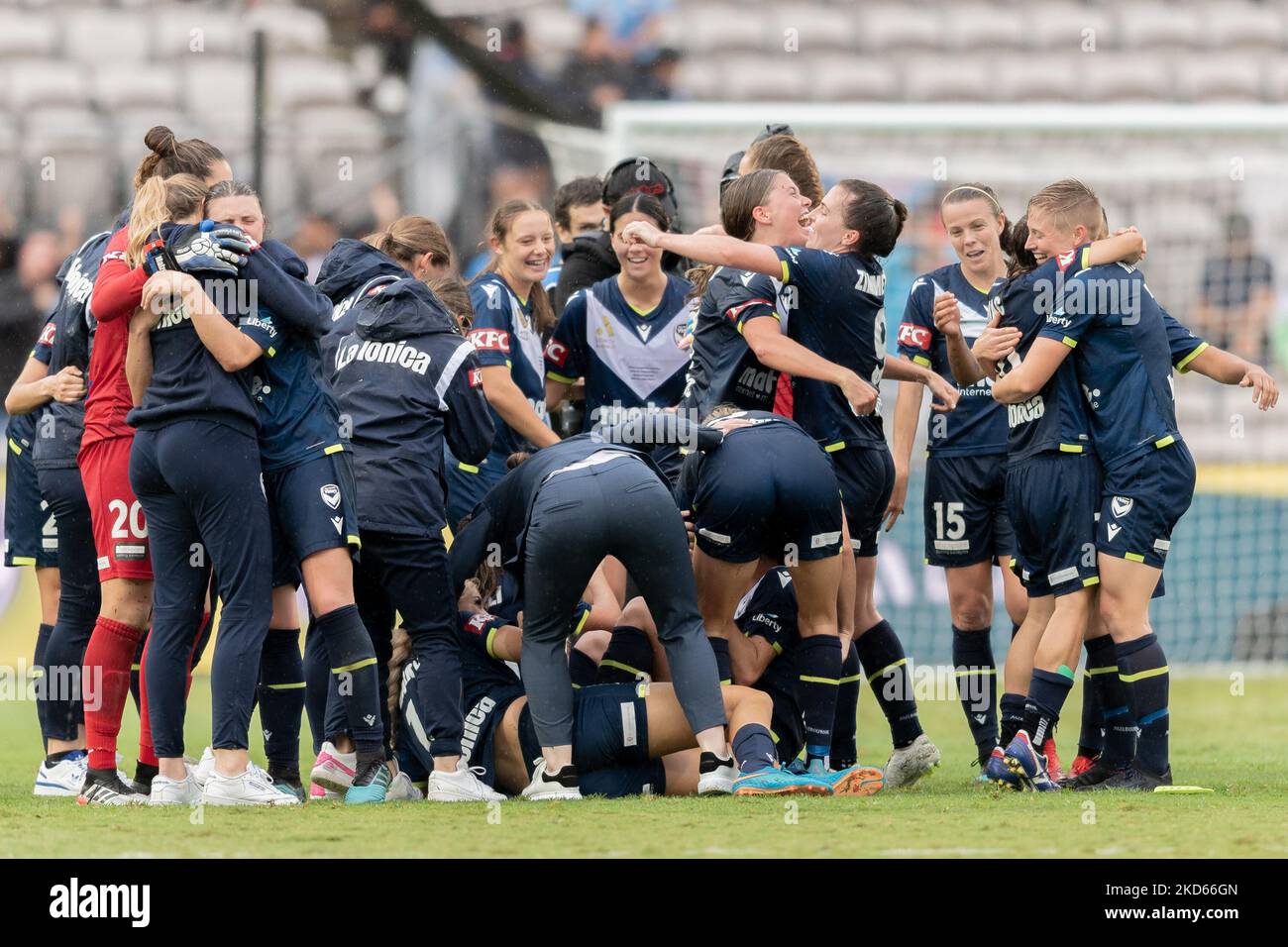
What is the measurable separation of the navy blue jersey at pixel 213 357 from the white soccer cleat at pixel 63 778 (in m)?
1.56

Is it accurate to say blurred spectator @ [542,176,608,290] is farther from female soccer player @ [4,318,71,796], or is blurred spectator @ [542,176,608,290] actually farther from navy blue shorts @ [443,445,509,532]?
female soccer player @ [4,318,71,796]

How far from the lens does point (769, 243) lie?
6.24 metres

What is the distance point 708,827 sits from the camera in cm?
459

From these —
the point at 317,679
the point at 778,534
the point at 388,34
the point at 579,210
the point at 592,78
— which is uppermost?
the point at 388,34

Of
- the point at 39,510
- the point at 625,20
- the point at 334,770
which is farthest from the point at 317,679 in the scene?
the point at 625,20

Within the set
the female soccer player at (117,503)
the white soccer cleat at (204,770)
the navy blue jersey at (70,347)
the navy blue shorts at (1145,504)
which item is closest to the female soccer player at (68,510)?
the navy blue jersey at (70,347)

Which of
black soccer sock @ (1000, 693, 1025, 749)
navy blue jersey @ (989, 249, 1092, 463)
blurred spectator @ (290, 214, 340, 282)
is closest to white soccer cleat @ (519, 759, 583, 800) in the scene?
black soccer sock @ (1000, 693, 1025, 749)

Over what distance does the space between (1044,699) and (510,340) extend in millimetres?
2676

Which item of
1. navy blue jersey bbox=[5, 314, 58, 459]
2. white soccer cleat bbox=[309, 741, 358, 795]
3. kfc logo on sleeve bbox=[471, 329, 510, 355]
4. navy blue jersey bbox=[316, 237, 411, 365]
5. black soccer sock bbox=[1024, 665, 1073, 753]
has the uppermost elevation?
navy blue jersey bbox=[316, 237, 411, 365]

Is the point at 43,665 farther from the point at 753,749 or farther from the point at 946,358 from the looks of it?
the point at 946,358

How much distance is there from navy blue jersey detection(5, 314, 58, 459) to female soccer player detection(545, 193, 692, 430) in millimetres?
2080

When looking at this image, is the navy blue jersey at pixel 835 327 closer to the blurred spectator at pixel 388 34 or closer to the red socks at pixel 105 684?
the red socks at pixel 105 684

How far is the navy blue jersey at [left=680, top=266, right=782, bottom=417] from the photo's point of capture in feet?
20.3
